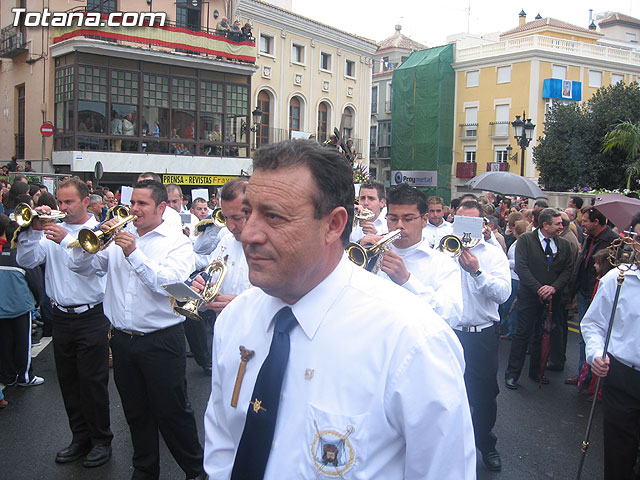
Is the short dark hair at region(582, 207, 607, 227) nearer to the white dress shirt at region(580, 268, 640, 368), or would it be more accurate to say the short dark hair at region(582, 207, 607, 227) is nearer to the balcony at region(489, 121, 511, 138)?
the white dress shirt at region(580, 268, 640, 368)

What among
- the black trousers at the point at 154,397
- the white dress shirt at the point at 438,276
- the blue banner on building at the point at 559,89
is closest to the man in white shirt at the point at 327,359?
the white dress shirt at the point at 438,276

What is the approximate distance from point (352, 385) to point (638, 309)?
2752mm

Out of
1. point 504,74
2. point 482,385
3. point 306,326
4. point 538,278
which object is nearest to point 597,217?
point 538,278

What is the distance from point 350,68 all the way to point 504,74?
12.1 meters

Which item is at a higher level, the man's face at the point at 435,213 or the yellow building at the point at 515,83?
the yellow building at the point at 515,83

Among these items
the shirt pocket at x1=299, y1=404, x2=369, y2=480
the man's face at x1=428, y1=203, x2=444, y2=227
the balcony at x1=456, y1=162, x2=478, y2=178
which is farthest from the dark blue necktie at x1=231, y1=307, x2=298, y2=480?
the balcony at x1=456, y1=162, x2=478, y2=178

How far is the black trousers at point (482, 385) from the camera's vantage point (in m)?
4.90

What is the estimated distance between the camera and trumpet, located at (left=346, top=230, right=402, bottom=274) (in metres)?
3.42

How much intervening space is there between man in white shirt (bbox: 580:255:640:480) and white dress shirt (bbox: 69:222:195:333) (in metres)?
3.00

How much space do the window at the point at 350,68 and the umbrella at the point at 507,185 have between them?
24362 mm

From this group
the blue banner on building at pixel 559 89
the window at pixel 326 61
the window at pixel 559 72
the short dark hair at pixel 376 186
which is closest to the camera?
the short dark hair at pixel 376 186

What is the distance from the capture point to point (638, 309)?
11.9 ft

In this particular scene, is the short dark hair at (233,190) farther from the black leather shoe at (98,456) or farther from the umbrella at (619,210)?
the umbrella at (619,210)

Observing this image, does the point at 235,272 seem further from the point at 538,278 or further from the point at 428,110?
the point at 428,110
